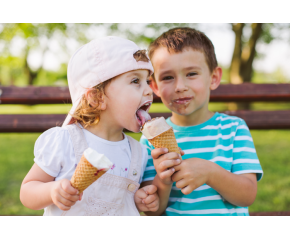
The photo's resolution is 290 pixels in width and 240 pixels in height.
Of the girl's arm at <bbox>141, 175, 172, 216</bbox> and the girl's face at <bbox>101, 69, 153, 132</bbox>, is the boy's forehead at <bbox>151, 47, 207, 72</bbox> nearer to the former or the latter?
the girl's face at <bbox>101, 69, 153, 132</bbox>

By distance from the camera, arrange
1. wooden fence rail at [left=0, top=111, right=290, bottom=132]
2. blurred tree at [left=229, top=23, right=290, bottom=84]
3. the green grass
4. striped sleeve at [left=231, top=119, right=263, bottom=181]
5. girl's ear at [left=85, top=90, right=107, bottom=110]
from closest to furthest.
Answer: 1. girl's ear at [left=85, top=90, right=107, bottom=110]
2. striped sleeve at [left=231, top=119, right=263, bottom=181]
3. wooden fence rail at [left=0, top=111, right=290, bottom=132]
4. the green grass
5. blurred tree at [left=229, top=23, right=290, bottom=84]

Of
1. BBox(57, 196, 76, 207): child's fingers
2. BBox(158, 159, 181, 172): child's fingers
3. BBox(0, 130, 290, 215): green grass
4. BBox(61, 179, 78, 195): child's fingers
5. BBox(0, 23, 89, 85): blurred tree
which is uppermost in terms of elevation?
BBox(0, 23, 89, 85): blurred tree

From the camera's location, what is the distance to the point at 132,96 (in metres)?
1.73

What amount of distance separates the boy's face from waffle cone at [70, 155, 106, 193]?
956mm

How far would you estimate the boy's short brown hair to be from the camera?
6.69 feet

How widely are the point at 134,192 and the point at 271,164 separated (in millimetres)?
4156

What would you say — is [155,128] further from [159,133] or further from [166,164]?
[166,164]

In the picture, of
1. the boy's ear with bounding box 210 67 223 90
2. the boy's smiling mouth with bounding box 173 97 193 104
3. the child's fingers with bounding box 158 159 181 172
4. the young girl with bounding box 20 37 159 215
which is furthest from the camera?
the boy's ear with bounding box 210 67 223 90

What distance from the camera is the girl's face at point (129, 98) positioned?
1740 millimetres

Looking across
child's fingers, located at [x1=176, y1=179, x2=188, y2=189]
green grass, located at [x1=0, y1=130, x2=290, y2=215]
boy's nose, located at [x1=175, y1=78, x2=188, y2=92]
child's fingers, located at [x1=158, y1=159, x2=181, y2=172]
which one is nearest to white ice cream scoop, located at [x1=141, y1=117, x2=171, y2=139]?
child's fingers, located at [x1=158, y1=159, x2=181, y2=172]

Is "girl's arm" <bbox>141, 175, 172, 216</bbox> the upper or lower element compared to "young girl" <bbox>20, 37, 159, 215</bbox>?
lower

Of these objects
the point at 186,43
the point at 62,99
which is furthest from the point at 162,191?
the point at 62,99

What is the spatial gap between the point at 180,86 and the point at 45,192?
1183mm

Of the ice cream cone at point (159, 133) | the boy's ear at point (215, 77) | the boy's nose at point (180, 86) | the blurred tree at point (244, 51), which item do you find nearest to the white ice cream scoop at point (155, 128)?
the ice cream cone at point (159, 133)
